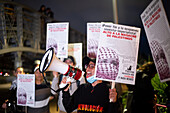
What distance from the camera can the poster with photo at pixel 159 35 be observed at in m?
1.46

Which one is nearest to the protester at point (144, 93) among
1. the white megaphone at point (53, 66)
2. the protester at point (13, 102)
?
the white megaphone at point (53, 66)

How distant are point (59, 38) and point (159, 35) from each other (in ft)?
6.85

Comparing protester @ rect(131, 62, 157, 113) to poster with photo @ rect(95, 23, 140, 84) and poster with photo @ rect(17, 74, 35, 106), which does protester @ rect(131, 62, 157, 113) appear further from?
poster with photo @ rect(17, 74, 35, 106)

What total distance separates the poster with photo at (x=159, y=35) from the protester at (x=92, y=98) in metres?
0.66

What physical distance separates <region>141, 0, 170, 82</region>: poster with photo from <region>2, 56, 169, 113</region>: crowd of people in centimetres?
66

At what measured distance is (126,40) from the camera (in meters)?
2.08

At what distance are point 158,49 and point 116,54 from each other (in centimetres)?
57

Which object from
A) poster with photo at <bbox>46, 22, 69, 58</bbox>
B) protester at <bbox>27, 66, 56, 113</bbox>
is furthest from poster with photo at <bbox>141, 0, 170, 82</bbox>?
protester at <bbox>27, 66, 56, 113</bbox>

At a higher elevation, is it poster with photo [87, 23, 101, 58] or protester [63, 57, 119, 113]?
poster with photo [87, 23, 101, 58]

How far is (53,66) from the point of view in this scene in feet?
7.14

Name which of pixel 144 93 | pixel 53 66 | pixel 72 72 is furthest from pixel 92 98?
pixel 144 93

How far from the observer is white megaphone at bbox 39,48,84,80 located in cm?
213

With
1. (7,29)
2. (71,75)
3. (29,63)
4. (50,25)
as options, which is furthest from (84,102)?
(29,63)

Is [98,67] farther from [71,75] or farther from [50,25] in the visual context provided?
[50,25]
